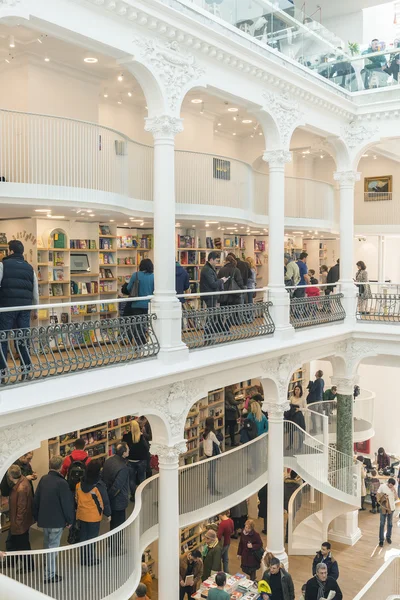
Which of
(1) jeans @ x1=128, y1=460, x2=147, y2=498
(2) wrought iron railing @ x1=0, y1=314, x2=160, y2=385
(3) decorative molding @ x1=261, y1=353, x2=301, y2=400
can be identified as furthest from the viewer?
(3) decorative molding @ x1=261, y1=353, x2=301, y2=400

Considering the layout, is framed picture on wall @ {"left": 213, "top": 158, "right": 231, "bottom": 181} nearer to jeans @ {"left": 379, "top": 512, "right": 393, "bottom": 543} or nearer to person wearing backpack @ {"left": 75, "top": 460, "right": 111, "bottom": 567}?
person wearing backpack @ {"left": 75, "top": 460, "right": 111, "bottom": 567}

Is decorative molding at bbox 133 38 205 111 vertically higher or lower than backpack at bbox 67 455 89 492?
higher

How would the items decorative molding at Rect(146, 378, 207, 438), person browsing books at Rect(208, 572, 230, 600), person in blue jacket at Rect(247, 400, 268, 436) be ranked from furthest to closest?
person in blue jacket at Rect(247, 400, 268, 436), decorative molding at Rect(146, 378, 207, 438), person browsing books at Rect(208, 572, 230, 600)

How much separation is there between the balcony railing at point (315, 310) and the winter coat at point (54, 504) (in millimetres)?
5342

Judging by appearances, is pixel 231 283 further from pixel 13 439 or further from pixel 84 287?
pixel 13 439

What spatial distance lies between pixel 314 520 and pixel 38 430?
29.2 ft

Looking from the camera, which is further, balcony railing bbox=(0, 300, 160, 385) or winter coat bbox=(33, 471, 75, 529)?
winter coat bbox=(33, 471, 75, 529)

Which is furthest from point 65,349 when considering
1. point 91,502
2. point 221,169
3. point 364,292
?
point 364,292

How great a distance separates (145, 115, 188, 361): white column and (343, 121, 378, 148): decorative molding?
18.8ft

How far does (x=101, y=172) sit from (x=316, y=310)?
504cm

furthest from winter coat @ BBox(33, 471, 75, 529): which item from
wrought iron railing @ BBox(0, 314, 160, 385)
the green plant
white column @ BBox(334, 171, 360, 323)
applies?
the green plant

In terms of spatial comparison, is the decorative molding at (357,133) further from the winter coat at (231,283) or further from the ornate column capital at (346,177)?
the winter coat at (231,283)

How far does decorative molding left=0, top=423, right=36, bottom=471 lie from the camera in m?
6.06

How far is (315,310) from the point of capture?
38.5ft
